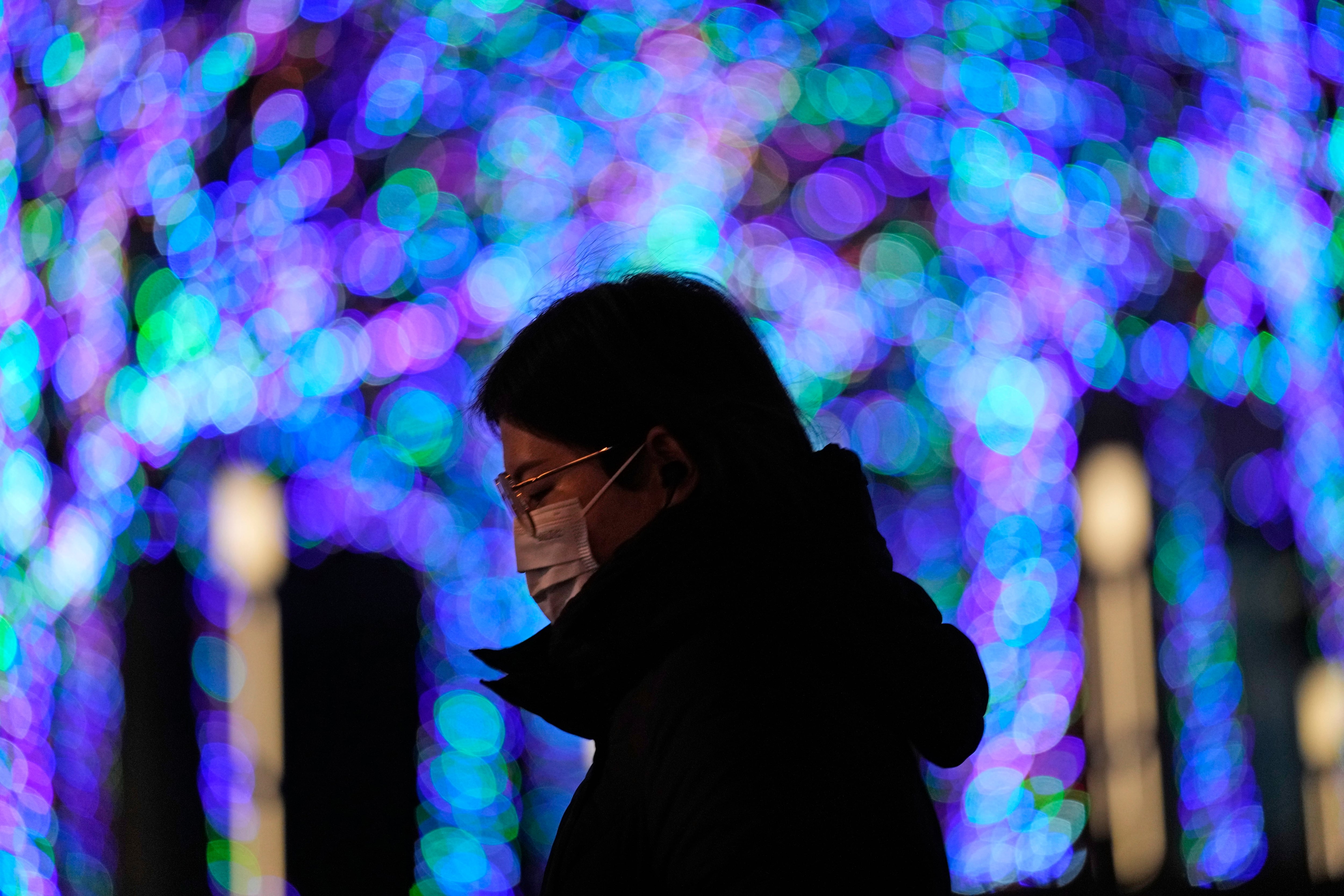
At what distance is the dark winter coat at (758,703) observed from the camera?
2.34ft

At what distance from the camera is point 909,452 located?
2662mm

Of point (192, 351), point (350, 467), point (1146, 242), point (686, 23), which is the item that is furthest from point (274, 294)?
point (1146, 242)

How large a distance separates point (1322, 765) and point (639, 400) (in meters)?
3.11

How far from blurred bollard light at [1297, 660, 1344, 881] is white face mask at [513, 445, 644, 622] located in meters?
2.84

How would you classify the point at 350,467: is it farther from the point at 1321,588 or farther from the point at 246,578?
the point at 1321,588

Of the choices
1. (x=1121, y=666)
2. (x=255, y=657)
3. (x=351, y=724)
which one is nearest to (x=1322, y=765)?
(x=1121, y=666)

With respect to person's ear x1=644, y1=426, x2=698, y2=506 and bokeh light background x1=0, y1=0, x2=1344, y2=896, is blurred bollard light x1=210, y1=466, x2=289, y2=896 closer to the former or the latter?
bokeh light background x1=0, y1=0, x2=1344, y2=896

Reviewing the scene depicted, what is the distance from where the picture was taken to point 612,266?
172 centimetres

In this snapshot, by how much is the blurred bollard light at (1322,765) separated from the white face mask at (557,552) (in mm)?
2836

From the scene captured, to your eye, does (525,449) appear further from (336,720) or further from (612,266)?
(336,720)

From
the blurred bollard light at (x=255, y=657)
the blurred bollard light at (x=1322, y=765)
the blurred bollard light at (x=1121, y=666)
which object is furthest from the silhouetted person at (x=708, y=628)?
the blurred bollard light at (x=1322, y=765)

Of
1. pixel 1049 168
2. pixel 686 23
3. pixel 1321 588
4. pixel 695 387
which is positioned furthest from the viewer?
pixel 1321 588

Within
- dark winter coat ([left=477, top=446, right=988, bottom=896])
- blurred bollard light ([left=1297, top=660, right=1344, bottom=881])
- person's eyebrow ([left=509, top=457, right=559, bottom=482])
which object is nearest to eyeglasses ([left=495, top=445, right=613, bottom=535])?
person's eyebrow ([left=509, top=457, right=559, bottom=482])

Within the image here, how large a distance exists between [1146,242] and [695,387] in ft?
7.65
